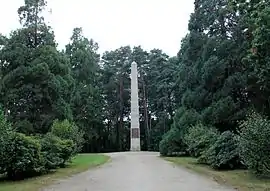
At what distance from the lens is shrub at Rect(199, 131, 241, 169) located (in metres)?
17.3

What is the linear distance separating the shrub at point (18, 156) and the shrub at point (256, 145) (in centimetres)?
740

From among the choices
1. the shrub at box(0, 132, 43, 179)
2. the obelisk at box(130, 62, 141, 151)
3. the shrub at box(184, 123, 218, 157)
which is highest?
the obelisk at box(130, 62, 141, 151)

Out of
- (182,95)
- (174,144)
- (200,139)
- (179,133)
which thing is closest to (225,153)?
(200,139)

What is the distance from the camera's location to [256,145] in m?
13.7

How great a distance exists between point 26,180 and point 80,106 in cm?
3758

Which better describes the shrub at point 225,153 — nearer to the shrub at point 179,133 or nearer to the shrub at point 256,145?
the shrub at point 256,145

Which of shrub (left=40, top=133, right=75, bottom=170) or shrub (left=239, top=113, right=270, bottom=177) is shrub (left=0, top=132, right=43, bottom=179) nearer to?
shrub (left=40, top=133, right=75, bottom=170)

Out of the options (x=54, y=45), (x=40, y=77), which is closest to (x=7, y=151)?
(x=40, y=77)

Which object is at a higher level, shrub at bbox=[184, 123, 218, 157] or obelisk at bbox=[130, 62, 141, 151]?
obelisk at bbox=[130, 62, 141, 151]

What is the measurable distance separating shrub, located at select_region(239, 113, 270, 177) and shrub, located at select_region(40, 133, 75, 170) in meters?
7.98

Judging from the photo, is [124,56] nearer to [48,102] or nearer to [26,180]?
[48,102]

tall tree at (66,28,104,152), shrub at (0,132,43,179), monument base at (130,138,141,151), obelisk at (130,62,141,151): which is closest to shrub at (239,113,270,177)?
shrub at (0,132,43,179)

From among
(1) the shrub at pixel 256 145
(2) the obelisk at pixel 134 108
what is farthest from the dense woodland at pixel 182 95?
(2) the obelisk at pixel 134 108

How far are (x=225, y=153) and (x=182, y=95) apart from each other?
19.5m
